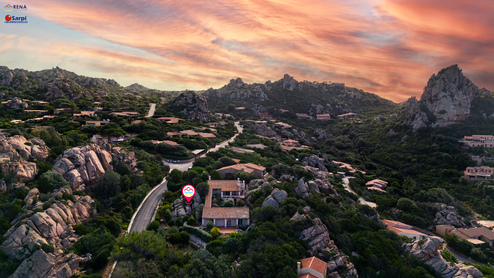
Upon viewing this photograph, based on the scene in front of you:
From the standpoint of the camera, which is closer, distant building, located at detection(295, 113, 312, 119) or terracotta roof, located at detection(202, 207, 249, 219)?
terracotta roof, located at detection(202, 207, 249, 219)

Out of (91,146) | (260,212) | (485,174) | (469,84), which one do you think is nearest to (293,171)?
(260,212)

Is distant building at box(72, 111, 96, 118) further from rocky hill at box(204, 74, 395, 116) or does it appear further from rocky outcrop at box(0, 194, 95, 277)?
rocky hill at box(204, 74, 395, 116)

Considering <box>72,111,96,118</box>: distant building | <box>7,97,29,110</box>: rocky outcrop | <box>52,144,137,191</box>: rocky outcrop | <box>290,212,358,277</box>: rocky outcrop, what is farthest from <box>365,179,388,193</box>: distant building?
<box>7,97,29,110</box>: rocky outcrop

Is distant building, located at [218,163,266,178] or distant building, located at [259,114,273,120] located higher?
distant building, located at [259,114,273,120]

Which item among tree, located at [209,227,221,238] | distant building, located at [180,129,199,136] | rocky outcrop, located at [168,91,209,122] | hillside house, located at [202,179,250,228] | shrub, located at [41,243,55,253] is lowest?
shrub, located at [41,243,55,253]

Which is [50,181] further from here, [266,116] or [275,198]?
[266,116]

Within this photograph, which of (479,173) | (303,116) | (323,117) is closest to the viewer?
(479,173)

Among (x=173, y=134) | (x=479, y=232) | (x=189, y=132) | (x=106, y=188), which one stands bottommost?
(x=479, y=232)

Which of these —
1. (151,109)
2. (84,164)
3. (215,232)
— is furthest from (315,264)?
(151,109)
